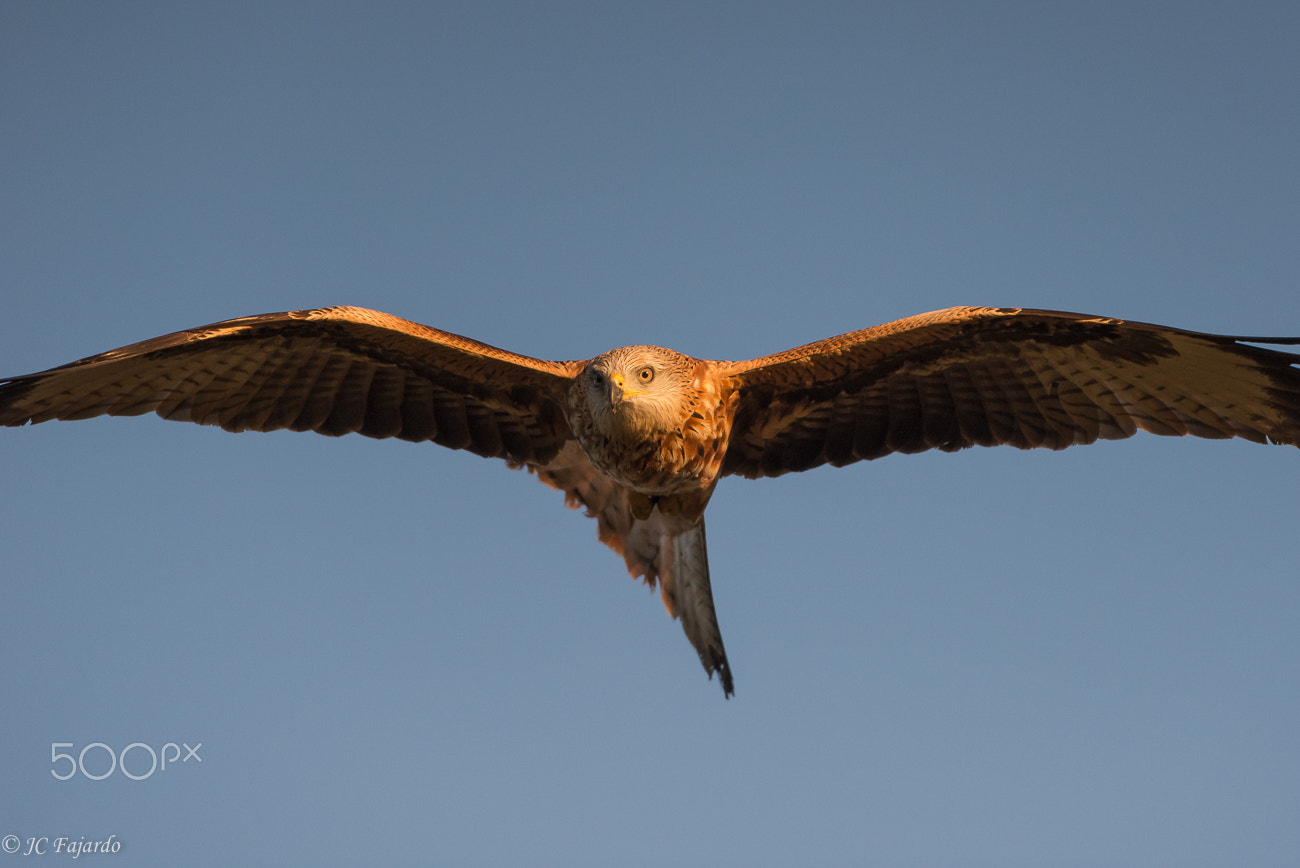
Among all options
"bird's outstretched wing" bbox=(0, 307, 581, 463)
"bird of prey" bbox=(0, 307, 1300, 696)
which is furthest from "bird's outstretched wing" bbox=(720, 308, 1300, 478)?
"bird's outstretched wing" bbox=(0, 307, 581, 463)

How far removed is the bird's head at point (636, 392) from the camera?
22.1 feet

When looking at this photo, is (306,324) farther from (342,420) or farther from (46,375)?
(46,375)

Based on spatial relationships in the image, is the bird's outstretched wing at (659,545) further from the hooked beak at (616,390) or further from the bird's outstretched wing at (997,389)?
the hooked beak at (616,390)

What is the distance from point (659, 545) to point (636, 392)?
73.2 inches

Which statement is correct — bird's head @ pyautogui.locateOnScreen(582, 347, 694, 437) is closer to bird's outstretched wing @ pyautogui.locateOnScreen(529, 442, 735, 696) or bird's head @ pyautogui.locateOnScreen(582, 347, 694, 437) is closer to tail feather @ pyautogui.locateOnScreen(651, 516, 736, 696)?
bird's outstretched wing @ pyautogui.locateOnScreen(529, 442, 735, 696)

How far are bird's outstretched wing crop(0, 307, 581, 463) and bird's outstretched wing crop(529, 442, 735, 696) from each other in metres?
0.26

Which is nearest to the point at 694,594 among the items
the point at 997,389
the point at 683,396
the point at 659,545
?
the point at 659,545

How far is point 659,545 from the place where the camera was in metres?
8.31

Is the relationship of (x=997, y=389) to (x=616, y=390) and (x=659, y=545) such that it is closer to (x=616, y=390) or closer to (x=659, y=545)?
(x=659, y=545)

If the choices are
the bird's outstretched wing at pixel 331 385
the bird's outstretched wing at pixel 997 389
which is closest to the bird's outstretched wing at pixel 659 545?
the bird's outstretched wing at pixel 331 385

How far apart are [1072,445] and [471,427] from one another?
12.7 ft

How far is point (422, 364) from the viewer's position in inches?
317

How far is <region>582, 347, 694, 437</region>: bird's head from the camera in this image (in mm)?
6746

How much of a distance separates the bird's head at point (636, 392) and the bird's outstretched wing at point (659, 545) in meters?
1.23
